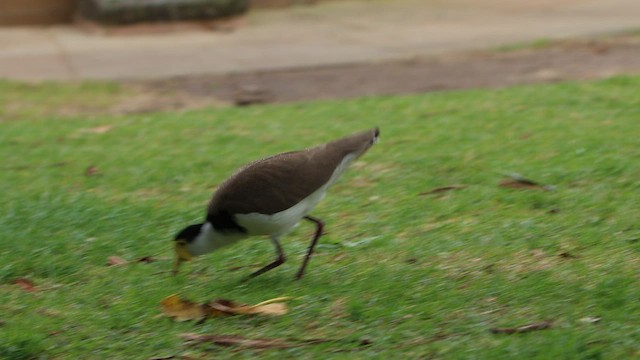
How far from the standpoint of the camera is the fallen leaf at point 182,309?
482 centimetres

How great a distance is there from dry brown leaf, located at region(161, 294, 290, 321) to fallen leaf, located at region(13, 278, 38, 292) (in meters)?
0.83

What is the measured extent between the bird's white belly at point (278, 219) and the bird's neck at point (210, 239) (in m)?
0.09

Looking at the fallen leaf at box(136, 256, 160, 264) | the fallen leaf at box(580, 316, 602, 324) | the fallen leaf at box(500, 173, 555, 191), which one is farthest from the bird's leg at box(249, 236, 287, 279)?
the fallen leaf at box(500, 173, 555, 191)

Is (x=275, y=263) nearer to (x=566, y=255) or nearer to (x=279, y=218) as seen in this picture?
(x=279, y=218)

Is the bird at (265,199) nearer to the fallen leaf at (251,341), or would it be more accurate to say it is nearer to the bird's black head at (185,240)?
the bird's black head at (185,240)

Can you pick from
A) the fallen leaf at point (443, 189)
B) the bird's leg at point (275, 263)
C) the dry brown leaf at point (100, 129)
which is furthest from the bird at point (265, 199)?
the dry brown leaf at point (100, 129)

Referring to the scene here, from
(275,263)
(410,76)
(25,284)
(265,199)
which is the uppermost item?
(265,199)

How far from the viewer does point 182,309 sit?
487 cm

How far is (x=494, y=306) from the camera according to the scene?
476 cm

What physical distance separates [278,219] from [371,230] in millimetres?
1182

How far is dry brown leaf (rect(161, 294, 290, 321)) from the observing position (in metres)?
4.81

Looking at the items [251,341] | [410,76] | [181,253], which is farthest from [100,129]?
[251,341]

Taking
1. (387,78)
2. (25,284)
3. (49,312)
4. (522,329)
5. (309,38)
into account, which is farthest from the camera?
(309,38)

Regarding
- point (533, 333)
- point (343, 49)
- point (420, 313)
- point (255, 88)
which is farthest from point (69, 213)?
point (343, 49)
